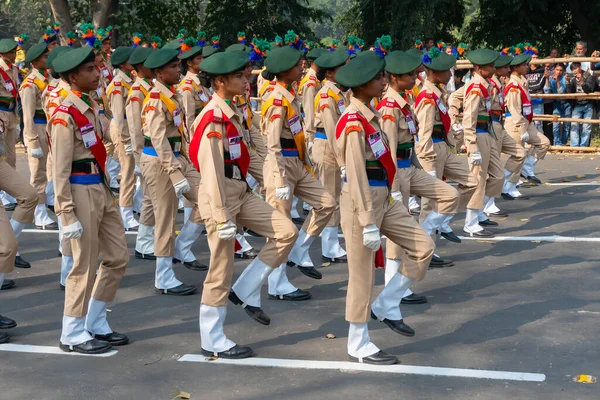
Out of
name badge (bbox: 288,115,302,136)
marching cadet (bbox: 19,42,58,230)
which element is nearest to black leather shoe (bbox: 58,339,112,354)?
name badge (bbox: 288,115,302,136)

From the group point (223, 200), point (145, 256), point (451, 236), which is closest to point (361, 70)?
point (223, 200)

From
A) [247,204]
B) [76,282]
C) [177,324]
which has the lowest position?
[177,324]

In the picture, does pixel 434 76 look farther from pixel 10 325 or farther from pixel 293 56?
pixel 10 325

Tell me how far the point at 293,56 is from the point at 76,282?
117 inches

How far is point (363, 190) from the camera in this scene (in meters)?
6.46

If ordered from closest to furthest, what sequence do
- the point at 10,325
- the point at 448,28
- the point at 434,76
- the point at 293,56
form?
the point at 10,325, the point at 293,56, the point at 434,76, the point at 448,28

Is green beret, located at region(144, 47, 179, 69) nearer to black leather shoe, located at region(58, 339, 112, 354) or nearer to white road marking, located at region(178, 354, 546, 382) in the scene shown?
black leather shoe, located at region(58, 339, 112, 354)

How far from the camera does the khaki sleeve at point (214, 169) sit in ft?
21.7

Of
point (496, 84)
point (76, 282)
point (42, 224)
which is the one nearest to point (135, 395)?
point (76, 282)

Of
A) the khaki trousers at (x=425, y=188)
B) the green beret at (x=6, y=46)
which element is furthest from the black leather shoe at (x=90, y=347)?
the green beret at (x=6, y=46)

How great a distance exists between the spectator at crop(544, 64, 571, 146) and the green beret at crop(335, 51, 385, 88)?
13378mm

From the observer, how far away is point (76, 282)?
687cm

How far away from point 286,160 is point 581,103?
470 inches

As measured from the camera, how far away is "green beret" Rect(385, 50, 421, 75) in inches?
310
